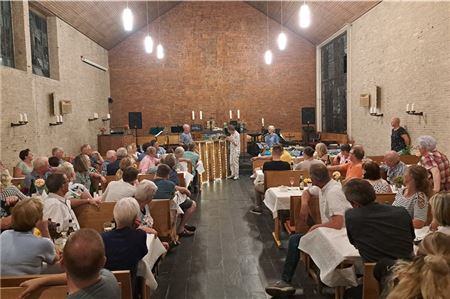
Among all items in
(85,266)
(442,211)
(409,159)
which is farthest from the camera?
(409,159)

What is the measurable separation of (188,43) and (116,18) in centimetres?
403

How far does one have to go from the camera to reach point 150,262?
13.5 feet

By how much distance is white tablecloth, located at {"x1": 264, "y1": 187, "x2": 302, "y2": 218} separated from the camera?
622 centimetres

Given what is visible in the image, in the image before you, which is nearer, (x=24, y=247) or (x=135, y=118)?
(x=24, y=247)

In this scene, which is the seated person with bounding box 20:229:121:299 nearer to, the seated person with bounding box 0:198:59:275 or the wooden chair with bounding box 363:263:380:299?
the seated person with bounding box 0:198:59:275

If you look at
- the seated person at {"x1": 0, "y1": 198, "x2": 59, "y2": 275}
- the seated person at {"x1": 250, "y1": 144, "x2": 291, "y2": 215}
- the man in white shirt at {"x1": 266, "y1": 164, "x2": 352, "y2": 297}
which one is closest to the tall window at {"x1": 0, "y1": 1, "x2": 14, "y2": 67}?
the seated person at {"x1": 250, "y1": 144, "x2": 291, "y2": 215}

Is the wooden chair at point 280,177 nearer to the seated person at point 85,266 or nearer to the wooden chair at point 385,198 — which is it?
the wooden chair at point 385,198

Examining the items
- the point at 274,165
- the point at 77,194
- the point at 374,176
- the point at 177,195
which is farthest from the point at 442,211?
the point at 274,165

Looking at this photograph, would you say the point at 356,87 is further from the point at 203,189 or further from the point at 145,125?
the point at 145,125

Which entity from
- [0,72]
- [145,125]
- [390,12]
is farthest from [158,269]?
[145,125]

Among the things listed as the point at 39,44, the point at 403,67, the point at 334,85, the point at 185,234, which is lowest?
the point at 185,234

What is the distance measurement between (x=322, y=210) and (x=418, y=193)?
0.93m

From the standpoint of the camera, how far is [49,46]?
36.3 feet

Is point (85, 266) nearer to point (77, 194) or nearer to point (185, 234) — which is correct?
point (77, 194)
